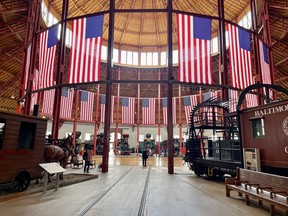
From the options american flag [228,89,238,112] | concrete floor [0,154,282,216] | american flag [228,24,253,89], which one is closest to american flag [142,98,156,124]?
american flag [228,89,238,112]

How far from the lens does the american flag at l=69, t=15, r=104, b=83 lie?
1407 centimetres

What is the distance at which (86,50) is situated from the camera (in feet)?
47.0

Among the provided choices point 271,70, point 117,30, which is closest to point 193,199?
point 271,70

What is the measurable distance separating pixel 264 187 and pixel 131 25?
108ft

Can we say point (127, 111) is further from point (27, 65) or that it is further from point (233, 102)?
point (233, 102)

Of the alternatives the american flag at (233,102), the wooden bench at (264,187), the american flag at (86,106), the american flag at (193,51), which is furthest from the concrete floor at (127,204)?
the american flag at (86,106)

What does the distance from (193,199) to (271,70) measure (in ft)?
53.2

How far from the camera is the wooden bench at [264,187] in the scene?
439 centimetres

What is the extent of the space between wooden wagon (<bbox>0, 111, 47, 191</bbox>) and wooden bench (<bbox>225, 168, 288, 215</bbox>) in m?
7.03

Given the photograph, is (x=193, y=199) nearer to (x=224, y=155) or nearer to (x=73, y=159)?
(x=224, y=155)

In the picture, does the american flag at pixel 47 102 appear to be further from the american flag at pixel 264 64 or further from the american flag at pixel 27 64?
the american flag at pixel 264 64

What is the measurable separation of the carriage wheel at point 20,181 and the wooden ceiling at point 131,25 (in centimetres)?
1182

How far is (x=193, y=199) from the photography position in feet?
19.6

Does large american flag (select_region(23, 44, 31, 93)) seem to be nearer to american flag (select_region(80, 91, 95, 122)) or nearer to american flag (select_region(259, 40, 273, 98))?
american flag (select_region(80, 91, 95, 122))
